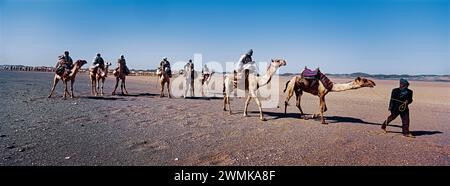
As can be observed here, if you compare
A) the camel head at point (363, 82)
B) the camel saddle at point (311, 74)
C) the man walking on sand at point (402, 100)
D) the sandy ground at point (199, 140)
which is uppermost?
the camel saddle at point (311, 74)

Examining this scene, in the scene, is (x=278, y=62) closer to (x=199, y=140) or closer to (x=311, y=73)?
(x=311, y=73)

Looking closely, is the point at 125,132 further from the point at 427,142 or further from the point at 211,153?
the point at 427,142

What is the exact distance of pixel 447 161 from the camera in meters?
7.41

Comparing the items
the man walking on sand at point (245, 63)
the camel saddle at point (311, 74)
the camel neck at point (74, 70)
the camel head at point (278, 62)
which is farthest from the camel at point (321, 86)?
the camel neck at point (74, 70)

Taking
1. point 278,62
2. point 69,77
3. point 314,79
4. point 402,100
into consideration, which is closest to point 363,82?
point 314,79

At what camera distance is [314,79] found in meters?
12.0

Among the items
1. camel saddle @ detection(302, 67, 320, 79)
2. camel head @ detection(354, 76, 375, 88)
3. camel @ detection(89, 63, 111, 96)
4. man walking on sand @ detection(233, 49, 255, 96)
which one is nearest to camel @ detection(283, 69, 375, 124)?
camel head @ detection(354, 76, 375, 88)

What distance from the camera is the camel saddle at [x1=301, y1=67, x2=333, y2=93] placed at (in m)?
11.9

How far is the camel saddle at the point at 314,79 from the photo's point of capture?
39.1ft

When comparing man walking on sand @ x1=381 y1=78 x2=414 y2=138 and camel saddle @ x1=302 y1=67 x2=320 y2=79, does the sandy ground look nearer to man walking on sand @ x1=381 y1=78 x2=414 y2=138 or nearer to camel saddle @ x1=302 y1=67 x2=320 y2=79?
man walking on sand @ x1=381 y1=78 x2=414 y2=138

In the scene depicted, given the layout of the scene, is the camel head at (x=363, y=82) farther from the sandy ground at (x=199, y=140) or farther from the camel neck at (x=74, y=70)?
the camel neck at (x=74, y=70)
